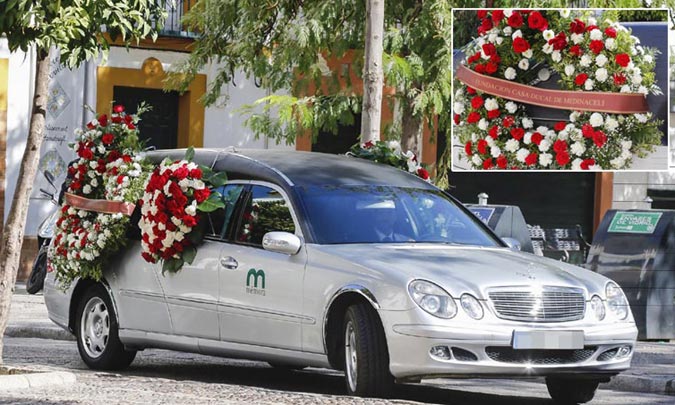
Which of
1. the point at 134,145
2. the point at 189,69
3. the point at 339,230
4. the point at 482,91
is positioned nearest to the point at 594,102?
the point at 482,91

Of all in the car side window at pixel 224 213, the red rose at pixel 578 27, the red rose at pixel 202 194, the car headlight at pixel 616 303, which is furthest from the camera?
the red rose at pixel 578 27

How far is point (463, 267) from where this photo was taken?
11578 millimetres

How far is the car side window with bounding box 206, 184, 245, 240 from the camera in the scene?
Result: 13.2 metres

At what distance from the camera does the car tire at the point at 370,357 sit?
37.2 feet

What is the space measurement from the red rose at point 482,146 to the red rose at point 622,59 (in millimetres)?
1773

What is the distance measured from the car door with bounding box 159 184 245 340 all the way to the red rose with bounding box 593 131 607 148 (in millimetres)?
5846

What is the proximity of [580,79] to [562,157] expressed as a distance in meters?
0.90

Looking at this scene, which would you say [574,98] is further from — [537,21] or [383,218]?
[383,218]

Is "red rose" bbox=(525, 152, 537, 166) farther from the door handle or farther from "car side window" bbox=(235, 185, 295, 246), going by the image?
the door handle

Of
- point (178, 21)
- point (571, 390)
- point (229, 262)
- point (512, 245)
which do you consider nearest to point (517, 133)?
point (512, 245)

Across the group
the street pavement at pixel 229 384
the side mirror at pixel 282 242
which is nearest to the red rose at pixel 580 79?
the street pavement at pixel 229 384

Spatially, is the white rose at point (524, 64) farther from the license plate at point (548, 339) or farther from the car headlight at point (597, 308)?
the license plate at point (548, 339)

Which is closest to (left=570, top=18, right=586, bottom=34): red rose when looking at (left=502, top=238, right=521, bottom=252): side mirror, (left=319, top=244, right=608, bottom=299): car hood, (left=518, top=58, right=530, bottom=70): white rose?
(left=518, top=58, right=530, bottom=70): white rose

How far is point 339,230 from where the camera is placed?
12.4 m
